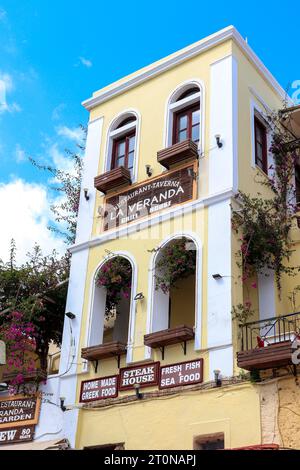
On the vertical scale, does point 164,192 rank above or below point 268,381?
above

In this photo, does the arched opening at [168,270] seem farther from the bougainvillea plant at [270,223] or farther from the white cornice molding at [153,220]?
the bougainvillea plant at [270,223]

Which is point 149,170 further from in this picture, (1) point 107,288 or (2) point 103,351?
(2) point 103,351

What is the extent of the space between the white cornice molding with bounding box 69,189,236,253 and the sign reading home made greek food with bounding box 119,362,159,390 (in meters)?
2.93

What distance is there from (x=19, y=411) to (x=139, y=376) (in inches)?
114

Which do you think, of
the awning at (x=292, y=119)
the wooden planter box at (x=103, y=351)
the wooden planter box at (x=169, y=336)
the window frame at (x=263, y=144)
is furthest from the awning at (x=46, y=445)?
the awning at (x=292, y=119)

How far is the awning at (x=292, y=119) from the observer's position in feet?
A: 53.1

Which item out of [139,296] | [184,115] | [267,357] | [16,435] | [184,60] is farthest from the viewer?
[184,60]

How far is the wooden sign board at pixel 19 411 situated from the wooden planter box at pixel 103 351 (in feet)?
4.59

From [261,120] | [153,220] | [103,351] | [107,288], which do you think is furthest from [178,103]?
[103,351]

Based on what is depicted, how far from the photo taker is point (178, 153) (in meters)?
14.1
